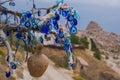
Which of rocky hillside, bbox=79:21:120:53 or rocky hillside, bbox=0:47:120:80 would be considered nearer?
rocky hillside, bbox=0:47:120:80

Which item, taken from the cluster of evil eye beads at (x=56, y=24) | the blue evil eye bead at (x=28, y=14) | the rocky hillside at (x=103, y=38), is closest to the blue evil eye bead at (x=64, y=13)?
the cluster of evil eye beads at (x=56, y=24)

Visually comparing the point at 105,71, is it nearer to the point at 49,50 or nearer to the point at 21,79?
the point at 49,50

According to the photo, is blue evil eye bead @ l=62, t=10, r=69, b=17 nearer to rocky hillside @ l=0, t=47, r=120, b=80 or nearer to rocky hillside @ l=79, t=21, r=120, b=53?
rocky hillside @ l=0, t=47, r=120, b=80

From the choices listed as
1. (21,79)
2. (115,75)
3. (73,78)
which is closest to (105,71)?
(115,75)

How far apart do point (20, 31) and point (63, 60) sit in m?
39.2

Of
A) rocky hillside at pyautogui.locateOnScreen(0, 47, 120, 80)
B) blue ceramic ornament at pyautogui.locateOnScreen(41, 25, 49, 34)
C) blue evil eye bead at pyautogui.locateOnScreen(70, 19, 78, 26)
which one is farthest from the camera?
rocky hillside at pyautogui.locateOnScreen(0, 47, 120, 80)

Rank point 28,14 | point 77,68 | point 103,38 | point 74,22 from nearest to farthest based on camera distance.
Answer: point 74,22
point 28,14
point 77,68
point 103,38

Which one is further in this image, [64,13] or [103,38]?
[103,38]

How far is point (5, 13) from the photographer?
11.8 meters

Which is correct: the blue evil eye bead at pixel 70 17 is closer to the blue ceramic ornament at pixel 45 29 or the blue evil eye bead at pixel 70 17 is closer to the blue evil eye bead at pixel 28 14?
the blue ceramic ornament at pixel 45 29

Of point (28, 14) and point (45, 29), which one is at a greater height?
point (28, 14)

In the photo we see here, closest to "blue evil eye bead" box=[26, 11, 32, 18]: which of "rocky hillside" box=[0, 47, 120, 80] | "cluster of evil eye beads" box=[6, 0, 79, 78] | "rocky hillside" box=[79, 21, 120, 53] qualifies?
"cluster of evil eye beads" box=[6, 0, 79, 78]

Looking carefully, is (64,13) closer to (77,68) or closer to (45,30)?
(45,30)

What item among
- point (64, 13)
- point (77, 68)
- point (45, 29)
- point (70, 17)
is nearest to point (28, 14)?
point (45, 29)
